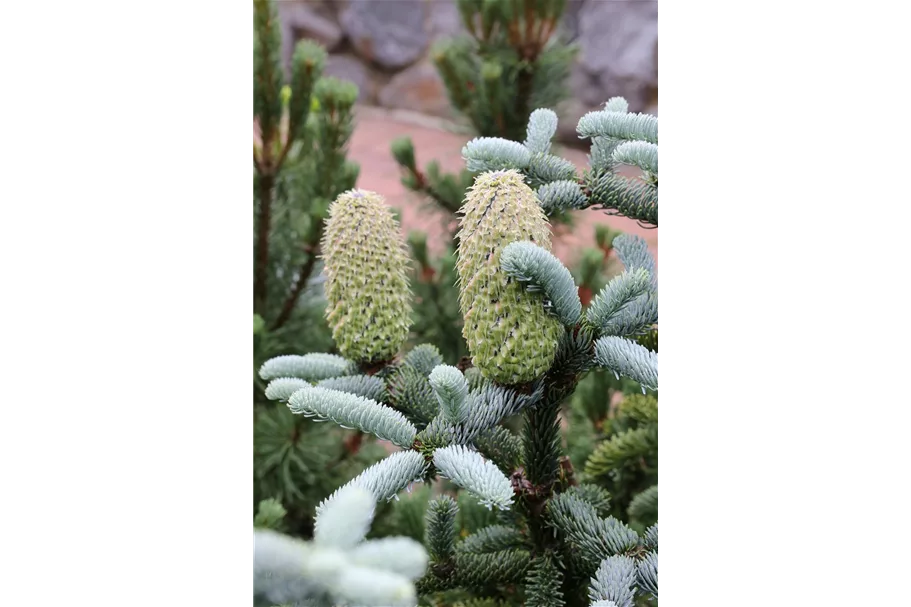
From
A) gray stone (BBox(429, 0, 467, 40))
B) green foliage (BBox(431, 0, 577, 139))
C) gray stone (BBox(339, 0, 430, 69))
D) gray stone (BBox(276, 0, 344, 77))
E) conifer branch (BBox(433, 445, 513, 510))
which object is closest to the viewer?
conifer branch (BBox(433, 445, 513, 510))

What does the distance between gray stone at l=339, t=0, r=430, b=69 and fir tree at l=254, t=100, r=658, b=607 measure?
2.17 metres

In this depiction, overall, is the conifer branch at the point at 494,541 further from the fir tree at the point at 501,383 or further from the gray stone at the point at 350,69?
the gray stone at the point at 350,69

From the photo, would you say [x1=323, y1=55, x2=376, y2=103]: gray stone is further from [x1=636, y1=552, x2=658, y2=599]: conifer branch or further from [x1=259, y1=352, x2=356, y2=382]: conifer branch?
[x1=636, y1=552, x2=658, y2=599]: conifer branch

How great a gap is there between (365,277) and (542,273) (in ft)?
0.50

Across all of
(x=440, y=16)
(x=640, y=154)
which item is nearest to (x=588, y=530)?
(x=640, y=154)

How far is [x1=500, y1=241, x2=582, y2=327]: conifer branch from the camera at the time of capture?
1.48 feet

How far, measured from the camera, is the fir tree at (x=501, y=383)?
0.46 metres

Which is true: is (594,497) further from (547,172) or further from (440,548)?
(547,172)

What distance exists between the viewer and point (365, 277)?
0.55 metres

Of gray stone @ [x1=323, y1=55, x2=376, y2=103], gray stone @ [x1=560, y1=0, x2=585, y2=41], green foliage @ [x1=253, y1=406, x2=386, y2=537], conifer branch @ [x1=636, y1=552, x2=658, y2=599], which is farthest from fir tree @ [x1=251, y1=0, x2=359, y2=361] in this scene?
gray stone @ [x1=323, y1=55, x2=376, y2=103]
